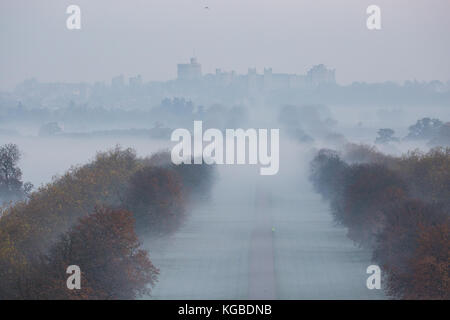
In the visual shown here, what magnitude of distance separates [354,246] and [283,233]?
9057 mm

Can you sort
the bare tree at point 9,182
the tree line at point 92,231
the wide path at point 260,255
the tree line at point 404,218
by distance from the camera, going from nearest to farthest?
the tree line at point 92,231
the tree line at point 404,218
the wide path at point 260,255
the bare tree at point 9,182

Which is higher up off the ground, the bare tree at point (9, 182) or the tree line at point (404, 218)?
the bare tree at point (9, 182)

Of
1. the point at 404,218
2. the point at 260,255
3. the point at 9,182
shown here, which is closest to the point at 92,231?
the point at 260,255

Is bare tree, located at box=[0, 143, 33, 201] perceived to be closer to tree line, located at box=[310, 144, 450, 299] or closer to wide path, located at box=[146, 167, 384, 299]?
wide path, located at box=[146, 167, 384, 299]

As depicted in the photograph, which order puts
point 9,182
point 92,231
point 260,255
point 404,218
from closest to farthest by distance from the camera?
point 92,231, point 404,218, point 260,255, point 9,182

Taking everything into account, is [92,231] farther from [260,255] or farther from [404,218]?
[404,218]

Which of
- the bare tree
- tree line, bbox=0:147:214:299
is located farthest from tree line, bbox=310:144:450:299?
the bare tree

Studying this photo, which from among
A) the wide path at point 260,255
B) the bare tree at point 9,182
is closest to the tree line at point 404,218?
the wide path at point 260,255

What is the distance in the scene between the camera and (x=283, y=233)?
68.4 meters

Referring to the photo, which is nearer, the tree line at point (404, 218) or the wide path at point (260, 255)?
the tree line at point (404, 218)

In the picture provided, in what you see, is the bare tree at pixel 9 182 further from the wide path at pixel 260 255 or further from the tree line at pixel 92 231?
the wide path at pixel 260 255
